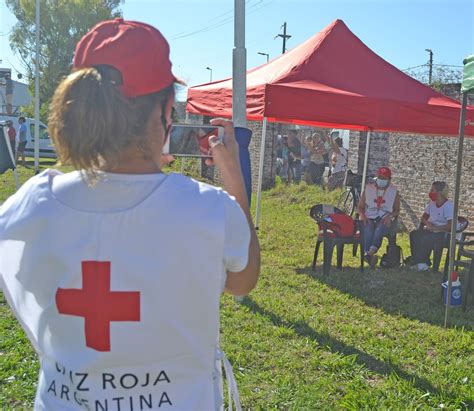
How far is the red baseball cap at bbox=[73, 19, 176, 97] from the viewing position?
1.13 meters

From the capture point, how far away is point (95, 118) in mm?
1099

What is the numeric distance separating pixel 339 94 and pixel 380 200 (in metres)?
1.68

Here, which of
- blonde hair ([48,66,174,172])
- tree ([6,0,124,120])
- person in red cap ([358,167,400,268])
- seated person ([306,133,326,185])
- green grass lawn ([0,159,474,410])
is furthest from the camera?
tree ([6,0,124,120])

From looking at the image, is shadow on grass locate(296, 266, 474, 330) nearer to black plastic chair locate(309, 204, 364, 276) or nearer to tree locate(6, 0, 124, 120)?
black plastic chair locate(309, 204, 364, 276)

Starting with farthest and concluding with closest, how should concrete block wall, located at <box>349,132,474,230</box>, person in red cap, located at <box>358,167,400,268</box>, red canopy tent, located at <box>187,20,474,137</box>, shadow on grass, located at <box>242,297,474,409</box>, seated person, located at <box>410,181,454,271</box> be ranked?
concrete block wall, located at <box>349,132,474,230</box> < person in red cap, located at <box>358,167,400,268</box> < seated person, located at <box>410,181,454,271</box> < red canopy tent, located at <box>187,20,474,137</box> < shadow on grass, located at <box>242,297,474,409</box>

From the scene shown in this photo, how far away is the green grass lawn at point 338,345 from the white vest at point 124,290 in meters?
2.43

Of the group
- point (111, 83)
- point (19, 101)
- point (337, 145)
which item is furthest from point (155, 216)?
point (19, 101)

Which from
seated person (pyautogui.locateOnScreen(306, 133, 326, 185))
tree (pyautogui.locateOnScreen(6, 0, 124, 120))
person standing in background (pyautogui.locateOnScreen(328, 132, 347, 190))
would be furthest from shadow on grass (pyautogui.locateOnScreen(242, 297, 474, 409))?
tree (pyautogui.locateOnScreen(6, 0, 124, 120))

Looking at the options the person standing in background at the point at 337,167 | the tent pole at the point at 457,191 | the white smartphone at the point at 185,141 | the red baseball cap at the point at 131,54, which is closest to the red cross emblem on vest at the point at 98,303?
the red baseball cap at the point at 131,54

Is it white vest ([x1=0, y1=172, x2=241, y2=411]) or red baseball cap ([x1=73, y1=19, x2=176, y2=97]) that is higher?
red baseball cap ([x1=73, y1=19, x2=176, y2=97])

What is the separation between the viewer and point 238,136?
3615 mm

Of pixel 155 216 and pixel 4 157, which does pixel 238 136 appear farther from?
pixel 4 157

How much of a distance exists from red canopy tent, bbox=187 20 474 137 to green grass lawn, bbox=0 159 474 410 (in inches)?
71.0

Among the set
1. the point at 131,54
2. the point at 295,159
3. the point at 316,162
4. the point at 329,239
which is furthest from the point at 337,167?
the point at 131,54
